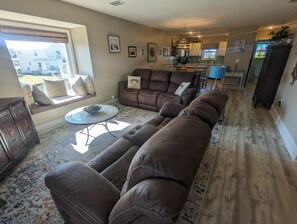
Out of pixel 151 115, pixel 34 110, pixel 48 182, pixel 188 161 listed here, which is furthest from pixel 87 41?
pixel 188 161

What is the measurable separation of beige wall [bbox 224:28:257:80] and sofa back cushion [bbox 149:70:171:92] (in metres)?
3.77

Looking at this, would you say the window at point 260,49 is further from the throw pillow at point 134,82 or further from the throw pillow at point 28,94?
the throw pillow at point 28,94

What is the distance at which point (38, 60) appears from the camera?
316cm

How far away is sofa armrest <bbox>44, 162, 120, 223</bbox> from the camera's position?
2.66 feet

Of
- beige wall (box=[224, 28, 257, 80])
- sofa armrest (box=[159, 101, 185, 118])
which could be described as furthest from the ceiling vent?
beige wall (box=[224, 28, 257, 80])

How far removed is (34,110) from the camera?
→ 108 inches

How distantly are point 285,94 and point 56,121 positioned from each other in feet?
15.8

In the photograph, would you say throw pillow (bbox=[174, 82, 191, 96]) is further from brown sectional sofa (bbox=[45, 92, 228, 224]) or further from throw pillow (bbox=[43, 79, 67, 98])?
throw pillow (bbox=[43, 79, 67, 98])

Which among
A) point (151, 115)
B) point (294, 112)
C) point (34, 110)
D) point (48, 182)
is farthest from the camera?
point (151, 115)

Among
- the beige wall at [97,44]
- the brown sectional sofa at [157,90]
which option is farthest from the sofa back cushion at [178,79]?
the beige wall at [97,44]

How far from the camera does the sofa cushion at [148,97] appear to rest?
372cm

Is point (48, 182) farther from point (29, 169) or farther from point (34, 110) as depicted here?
point (34, 110)

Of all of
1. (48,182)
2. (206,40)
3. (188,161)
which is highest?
(206,40)

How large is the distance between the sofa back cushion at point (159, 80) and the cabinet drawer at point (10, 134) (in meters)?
3.10
